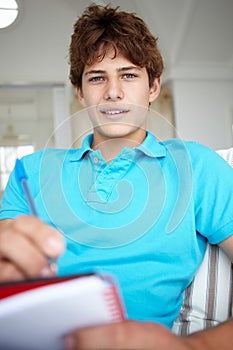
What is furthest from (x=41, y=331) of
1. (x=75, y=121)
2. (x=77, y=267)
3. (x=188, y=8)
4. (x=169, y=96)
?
(x=169, y=96)

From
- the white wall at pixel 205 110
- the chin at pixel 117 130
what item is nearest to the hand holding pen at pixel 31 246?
the chin at pixel 117 130

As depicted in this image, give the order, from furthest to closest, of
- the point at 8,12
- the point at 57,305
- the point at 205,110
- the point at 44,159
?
the point at 205,110
the point at 8,12
the point at 44,159
the point at 57,305

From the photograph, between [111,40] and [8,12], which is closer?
[111,40]

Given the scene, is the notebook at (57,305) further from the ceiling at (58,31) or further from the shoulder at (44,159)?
the ceiling at (58,31)

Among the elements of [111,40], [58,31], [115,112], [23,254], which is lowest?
[23,254]

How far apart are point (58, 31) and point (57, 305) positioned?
3399 millimetres

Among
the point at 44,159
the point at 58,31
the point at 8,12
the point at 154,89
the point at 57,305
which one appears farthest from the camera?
the point at 58,31

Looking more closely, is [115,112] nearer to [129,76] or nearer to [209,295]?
[129,76]

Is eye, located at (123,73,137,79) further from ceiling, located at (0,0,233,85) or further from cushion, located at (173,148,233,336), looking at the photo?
ceiling, located at (0,0,233,85)

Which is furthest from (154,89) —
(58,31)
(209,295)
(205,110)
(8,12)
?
(205,110)

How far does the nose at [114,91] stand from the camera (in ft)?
2.44

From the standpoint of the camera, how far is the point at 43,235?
0.32m

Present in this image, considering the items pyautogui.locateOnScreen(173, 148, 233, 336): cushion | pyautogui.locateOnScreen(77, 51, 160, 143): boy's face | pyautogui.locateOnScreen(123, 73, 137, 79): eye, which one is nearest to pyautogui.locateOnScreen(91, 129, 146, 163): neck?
pyautogui.locateOnScreen(77, 51, 160, 143): boy's face

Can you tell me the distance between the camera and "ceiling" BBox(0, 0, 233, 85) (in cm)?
323
